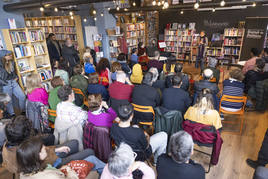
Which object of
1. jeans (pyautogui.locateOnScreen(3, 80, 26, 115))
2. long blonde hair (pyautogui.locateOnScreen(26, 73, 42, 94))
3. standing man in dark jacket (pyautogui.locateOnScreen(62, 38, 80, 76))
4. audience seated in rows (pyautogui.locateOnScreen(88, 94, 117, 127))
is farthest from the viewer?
standing man in dark jacket (pyautogui.locateOnScreen(62, 38, 80, 76))

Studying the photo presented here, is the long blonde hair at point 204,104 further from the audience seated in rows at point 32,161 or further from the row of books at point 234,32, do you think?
the row of books at point 234,32

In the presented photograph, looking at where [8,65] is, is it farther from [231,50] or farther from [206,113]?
[231,50]

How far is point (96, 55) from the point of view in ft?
28.6

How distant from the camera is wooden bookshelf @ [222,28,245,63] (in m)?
8.69

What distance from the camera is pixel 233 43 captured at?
29.3 ft

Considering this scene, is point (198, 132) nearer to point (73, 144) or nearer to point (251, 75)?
point (73, 144)

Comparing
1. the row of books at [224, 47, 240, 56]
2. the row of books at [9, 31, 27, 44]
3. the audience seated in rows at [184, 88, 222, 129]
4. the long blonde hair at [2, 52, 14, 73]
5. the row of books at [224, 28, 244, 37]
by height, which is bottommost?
the audience seated in rows at [184, 88, 222, 129]

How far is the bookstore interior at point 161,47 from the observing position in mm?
3410

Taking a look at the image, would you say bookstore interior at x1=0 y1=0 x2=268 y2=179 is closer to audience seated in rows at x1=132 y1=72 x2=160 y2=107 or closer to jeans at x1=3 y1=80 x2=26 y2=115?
jeans at x1=3 y1=80 x2=26 y2=115

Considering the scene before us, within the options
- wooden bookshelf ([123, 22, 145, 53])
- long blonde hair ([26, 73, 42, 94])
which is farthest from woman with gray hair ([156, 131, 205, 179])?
wooden bookshelf ([123, 22, 145, 53])

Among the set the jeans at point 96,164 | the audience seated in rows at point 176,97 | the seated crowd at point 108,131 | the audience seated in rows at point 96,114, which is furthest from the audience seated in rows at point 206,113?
the jeans at point 96,164

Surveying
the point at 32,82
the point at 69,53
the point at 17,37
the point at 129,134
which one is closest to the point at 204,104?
the point at 129,134

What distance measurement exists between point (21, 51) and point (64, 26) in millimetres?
5170

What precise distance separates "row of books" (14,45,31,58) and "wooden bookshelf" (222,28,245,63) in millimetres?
8554
